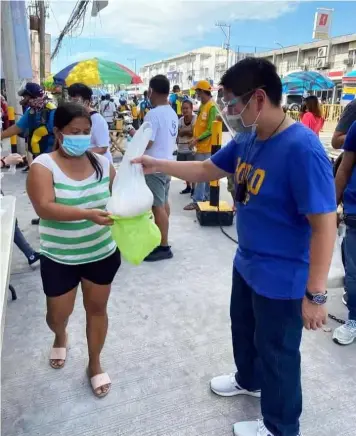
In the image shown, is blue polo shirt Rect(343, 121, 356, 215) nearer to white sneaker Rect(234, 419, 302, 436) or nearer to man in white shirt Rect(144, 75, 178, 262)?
white sneaker Rect(234, 419, 302, 436)

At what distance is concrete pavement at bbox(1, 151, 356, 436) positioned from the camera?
1.89 m

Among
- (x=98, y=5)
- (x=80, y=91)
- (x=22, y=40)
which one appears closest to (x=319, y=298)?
(x=80, y=91)

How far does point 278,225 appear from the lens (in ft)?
4.91

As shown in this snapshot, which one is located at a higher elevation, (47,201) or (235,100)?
(235,100)

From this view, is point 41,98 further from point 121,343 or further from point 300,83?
point 300,83

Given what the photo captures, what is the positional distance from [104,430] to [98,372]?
34 cm

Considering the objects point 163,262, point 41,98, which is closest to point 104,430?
point 163,262

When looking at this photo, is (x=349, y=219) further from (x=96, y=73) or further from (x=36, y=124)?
(x=96, y=73)

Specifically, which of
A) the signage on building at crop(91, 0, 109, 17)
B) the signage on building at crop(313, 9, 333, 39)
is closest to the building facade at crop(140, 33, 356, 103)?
the signage on building at crop(313, 9, 333, 39)

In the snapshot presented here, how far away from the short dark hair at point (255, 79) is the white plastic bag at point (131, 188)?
556 millimetres

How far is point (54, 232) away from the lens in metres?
1.86

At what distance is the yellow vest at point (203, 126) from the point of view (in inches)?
198

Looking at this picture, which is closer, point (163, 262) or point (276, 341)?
point (276, 341)

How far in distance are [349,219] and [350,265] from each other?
0.36 m
